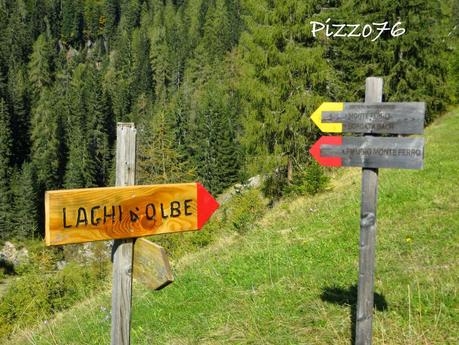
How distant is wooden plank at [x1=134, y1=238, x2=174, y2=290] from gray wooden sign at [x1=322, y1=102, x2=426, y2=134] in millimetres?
1810

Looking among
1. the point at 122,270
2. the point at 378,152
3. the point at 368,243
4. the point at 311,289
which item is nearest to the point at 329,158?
the point at 378,152

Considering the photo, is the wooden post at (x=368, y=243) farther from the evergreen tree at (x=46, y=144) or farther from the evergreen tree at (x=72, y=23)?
the evergreen tree at (x=72, y=23)

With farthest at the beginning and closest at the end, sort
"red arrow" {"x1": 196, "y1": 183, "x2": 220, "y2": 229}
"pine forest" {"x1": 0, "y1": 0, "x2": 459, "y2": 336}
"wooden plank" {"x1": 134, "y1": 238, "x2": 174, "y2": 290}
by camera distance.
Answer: "pine forest" {"x1": 0, "y1": 0, "x2": 459, "y2": 336} → "red arrow" {"x1": 196, "y1": 183, "x2": 220, "y2": 229} → "wooden plank" {"x1": 134, "y1": 238, "x2": 174, "y2": 290}

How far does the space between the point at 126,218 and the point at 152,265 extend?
0.36 metres

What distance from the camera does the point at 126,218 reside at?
125 inches

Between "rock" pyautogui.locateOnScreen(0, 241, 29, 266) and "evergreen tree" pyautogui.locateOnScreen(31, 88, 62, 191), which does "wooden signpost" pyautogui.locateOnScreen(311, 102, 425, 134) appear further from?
"evergreen tree" pyautogui.locateOnScreen(31, 88, 62, 191)

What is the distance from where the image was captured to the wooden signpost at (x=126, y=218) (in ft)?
9.75

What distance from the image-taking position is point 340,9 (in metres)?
25.1

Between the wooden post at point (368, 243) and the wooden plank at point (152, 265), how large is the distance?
5.43ft

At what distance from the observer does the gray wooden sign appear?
141 inches

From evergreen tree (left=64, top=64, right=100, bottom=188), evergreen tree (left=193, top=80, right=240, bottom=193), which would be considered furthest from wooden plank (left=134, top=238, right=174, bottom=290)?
evergreen tree (left=64, top=64, right=100, bottom=188)

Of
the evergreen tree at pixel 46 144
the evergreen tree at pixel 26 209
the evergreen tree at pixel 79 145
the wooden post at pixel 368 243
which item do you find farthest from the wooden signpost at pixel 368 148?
the evergreen tree at pixel 46 144

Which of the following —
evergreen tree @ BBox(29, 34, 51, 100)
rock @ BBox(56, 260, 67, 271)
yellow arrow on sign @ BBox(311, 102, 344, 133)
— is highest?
evergreen tree @ BBox(29, 34, 51, 100)

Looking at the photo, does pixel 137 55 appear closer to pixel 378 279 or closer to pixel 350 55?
pixel 350 55
